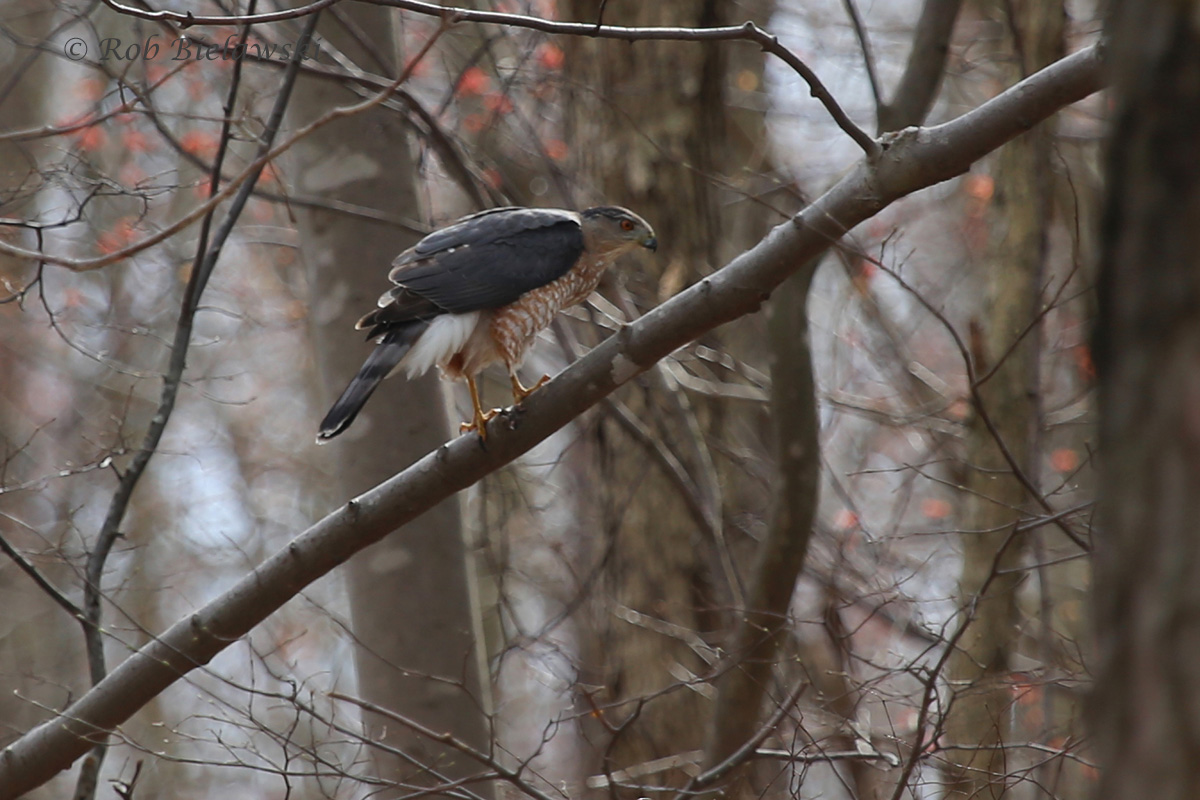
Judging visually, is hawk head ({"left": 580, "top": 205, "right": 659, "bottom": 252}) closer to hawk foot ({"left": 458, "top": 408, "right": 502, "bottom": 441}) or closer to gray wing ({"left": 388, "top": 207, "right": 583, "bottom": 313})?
gray wing ({"left": 388, "top": 207, "right": 583, "bottom": 313})

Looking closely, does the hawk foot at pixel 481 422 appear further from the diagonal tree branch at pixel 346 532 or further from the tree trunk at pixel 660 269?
the tree trunk at pixel 660 269

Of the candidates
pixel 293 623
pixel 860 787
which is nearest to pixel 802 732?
pixel 860 787

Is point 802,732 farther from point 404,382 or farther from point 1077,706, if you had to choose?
point 404,382

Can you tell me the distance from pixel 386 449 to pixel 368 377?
649 millimetres

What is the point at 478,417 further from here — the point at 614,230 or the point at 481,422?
the point at 614,230

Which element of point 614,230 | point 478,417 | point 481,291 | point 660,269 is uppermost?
point 660,269

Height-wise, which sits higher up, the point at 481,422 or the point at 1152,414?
the point at 481,422

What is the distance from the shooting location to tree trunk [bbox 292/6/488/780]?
14.4 feet

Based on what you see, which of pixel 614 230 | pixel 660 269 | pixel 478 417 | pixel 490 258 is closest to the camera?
pixel 478 417

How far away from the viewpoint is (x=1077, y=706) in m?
4.03

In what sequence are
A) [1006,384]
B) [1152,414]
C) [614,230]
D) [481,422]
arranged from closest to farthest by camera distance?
1. [1152,414]
2. [481,422]
3. [614,230]
4. [1006,384]

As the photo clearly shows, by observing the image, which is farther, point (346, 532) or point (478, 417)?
point (478, 417)

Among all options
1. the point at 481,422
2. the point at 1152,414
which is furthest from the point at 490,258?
the point at 1152,414

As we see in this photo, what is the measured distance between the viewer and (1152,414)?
3.40ft
